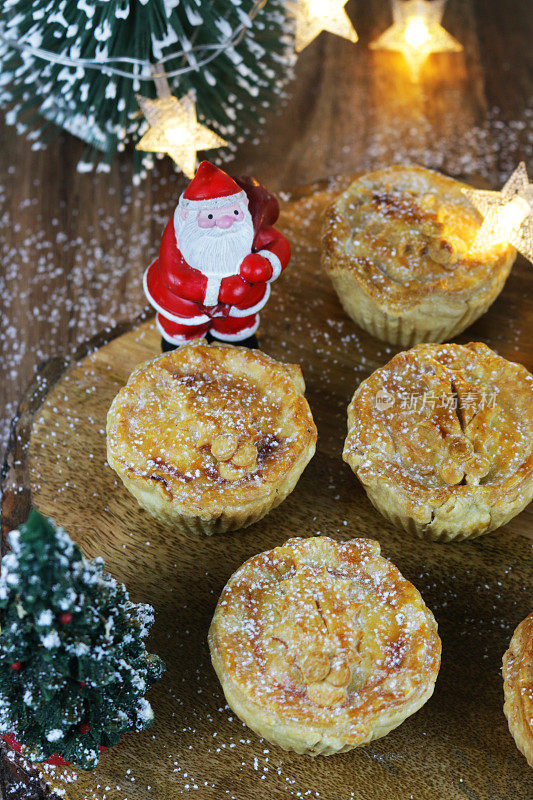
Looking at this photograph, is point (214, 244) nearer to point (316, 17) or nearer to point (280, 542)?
point (280, 542)

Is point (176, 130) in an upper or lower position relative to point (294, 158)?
upper

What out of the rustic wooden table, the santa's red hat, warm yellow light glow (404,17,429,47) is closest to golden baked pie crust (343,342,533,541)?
the rustic wooden table

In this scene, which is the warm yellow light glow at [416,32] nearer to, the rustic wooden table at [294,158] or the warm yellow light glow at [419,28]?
the warm yellow light glow at [419,28]

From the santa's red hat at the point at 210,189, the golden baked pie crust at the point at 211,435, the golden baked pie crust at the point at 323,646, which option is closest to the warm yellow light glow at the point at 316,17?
the santa's red hat at the point at 210,189

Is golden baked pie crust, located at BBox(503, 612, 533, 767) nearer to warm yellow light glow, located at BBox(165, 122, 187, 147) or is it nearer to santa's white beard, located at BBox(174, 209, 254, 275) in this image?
santa's white beard, located at BBox(174, 209, 254, 275)

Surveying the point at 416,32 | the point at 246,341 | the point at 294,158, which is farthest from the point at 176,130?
the point at 416,32

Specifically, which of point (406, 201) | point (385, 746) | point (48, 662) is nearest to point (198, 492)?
point (48, 662)

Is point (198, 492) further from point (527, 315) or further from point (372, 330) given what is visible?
point (527, 315)

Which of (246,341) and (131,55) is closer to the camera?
(246,341)
